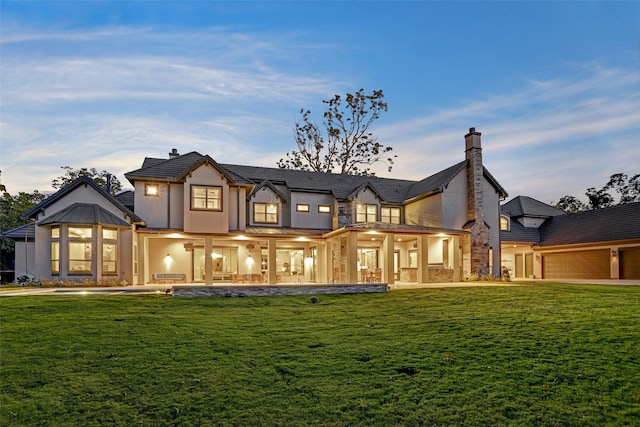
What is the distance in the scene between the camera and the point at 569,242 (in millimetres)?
29750

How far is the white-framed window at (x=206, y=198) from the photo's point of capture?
22016 mm

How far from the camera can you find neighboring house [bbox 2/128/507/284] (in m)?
20.0

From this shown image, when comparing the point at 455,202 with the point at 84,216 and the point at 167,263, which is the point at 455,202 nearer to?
the point at 167,263

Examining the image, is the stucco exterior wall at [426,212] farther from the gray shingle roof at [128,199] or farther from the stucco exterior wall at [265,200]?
the gray shingle roof at [128,199]

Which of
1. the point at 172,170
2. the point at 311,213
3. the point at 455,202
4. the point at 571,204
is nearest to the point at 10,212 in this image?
the point at 172,170

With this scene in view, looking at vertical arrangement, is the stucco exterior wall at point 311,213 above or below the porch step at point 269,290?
above

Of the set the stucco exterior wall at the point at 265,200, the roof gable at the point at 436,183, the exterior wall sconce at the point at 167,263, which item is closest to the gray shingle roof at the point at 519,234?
the roof gable at the point at 436,183

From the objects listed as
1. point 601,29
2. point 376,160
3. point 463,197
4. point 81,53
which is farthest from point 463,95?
point 81,53

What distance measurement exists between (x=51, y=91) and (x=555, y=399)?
19720mm

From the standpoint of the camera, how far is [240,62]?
2020 centimetres

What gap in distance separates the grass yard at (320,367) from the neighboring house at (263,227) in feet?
27.5

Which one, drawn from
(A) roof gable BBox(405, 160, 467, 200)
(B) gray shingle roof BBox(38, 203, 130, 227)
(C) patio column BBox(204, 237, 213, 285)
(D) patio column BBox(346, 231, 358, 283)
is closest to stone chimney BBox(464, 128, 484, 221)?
(A) roof gable BBox(405, 160, 467, 200)

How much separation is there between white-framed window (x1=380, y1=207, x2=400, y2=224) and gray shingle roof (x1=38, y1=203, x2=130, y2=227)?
625 inches

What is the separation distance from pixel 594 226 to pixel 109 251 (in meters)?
30.9
